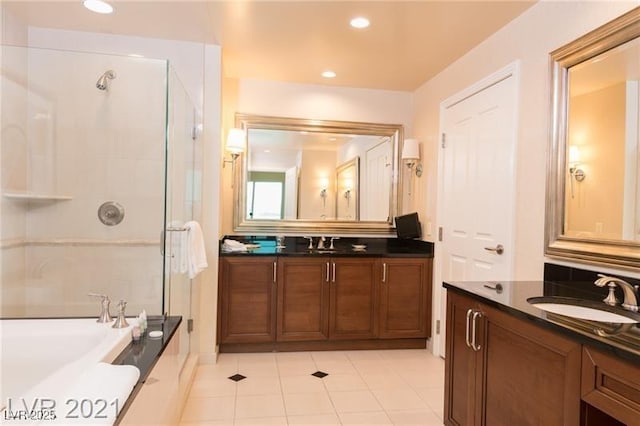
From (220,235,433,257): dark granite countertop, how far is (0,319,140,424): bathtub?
54.4 inches

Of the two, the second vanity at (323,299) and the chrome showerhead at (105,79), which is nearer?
the chrome showerhead at (105,79)

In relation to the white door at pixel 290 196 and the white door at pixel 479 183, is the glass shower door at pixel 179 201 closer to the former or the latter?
the white door at pixel 290 196

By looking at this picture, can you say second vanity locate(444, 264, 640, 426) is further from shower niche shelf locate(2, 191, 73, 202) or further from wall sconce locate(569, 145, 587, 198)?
shower niche shelf locate(2, 191, 73, 202)

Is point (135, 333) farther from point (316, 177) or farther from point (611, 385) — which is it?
point (316, 177)

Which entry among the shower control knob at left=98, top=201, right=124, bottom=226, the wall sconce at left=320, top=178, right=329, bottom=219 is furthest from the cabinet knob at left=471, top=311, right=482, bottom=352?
the shower control knob at left=98, top=201, right=124, bottom=226

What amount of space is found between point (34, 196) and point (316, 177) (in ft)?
7.52

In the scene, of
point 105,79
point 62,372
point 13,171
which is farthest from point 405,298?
point 13,171

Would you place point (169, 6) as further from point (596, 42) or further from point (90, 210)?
point (596, 42)

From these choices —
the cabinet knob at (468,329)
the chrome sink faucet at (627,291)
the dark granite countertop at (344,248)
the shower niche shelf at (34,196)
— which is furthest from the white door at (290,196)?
the chrome sink faucet at (627,291)

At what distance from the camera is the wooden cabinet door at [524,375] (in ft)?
4.05

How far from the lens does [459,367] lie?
6.25 ft

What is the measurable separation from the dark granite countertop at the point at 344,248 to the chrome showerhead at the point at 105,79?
145 cm

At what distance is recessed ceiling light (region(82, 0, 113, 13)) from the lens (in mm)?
2367

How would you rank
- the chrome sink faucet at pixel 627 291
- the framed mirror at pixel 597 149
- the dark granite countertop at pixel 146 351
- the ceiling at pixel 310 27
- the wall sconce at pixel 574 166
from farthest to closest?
the ceiling at pixel 310 27, the wall sconce at pixel 574 166, the framed mirror at pixel 597 149, the chrome sink faucet at pixel 627 291, the dark granite countertop at pixel 146 351
